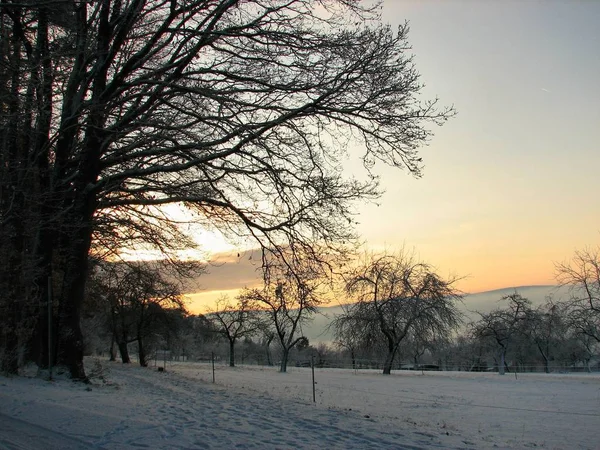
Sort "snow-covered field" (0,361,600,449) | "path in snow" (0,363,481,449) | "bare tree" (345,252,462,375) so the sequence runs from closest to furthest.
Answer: "path in snow" (0,363,481,449) → "snow-covered field" (0,361,600,449) → "bare tree" (345,252,462,375)

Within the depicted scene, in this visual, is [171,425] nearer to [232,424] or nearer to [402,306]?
[232,424]

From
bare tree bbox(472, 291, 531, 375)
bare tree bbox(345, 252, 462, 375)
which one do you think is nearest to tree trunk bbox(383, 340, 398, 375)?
bare tree bbox(345, 252, 462, 375)

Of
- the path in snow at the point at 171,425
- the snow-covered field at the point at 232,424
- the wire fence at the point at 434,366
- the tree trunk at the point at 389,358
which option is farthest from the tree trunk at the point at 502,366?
the path in snow at the point at 171,425

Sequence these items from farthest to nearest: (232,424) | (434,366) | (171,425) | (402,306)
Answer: (434,366), (402,306), (232,424), (171,425)

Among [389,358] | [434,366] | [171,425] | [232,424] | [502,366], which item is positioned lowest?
[434,366]

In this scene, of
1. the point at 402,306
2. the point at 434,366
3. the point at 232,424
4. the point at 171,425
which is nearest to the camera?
the point at 171,425

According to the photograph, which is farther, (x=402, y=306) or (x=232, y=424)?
(x=402, y=306)

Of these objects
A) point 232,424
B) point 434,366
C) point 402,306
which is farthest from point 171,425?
point 434,366

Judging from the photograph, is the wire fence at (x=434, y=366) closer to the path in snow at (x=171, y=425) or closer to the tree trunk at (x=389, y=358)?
the tree trunk at (x=389, y=358)

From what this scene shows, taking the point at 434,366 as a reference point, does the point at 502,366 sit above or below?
above

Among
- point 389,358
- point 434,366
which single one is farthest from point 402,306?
point 434,366

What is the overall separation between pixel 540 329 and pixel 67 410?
5851 centimetres

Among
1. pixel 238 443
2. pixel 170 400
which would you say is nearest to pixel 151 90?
pixel 170 400

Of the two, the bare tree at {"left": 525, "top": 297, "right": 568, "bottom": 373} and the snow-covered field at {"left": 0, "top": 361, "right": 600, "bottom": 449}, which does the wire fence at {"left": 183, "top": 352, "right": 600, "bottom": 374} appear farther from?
the snow-covered field at {"left": 0, "top": 361, "right": 600, "bottom": 449}
